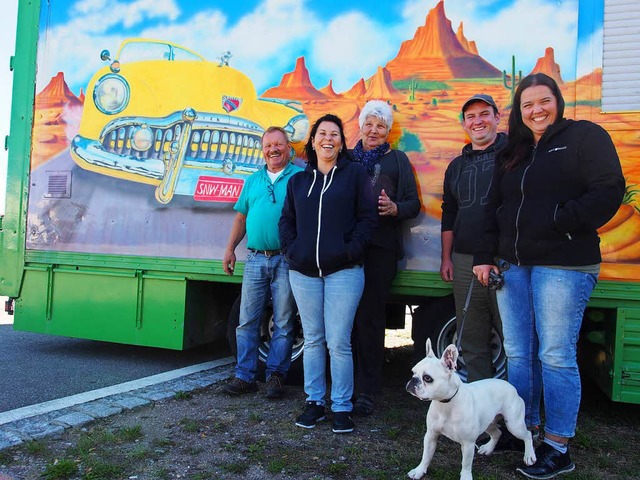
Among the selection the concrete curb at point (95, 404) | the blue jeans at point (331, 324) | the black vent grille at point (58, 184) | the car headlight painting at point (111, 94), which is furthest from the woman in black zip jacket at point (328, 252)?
the black vent grille at point (58, 184)

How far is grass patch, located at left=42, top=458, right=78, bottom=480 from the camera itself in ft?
9.05

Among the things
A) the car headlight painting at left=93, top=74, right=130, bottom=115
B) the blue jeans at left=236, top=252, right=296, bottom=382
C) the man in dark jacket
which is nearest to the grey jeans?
the man in dark jacket

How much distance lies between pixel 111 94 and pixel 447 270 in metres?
3.21

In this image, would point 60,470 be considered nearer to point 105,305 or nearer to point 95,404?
point 95,404

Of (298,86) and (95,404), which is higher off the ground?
(298,86)

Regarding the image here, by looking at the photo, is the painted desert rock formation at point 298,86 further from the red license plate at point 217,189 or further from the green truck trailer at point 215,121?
the red license plate at point 217,189

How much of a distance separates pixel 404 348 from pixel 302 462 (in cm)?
335

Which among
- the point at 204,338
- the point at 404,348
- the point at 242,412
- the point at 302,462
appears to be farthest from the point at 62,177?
the point at 404,348

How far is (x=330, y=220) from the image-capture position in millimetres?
3350

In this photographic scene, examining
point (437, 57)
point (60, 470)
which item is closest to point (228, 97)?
point (437, 57)

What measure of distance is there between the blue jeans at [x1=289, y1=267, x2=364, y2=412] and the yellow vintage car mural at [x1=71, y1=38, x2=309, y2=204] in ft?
4.34

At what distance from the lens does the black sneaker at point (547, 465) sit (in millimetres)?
2756

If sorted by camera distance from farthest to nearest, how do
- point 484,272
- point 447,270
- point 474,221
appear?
point 447,270, point 474,221, point 484,272

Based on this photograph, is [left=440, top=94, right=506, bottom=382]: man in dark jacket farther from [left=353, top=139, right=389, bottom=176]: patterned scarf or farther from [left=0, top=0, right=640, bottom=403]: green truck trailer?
[left=353, top=139, right=389, bottom=176]: patterned scarf
